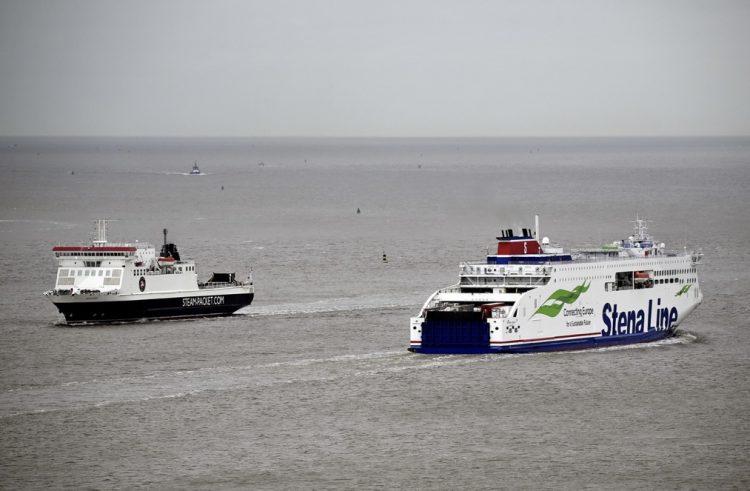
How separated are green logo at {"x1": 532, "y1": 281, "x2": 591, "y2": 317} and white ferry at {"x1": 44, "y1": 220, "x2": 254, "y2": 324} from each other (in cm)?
2303

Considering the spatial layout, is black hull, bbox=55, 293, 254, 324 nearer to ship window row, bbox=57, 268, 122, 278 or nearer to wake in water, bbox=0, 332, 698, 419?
ship window row, bbox=57, 268, 122, 278

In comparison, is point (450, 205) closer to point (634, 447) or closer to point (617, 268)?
point (617, 268)

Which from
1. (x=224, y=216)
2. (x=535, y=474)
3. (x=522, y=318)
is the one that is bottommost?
(x=535, y=474)

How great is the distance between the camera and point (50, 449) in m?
49.3

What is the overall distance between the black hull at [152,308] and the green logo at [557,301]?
23.1 meters

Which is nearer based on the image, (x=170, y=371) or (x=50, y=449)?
(x=50, y=449)

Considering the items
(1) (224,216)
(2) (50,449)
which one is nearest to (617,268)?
(2) (50,449)

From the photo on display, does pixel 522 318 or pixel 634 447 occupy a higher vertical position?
pixel 522 318

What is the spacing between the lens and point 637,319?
72.4 metres

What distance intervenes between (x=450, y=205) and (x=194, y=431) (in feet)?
448

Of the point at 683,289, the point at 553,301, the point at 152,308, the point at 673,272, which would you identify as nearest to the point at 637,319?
the point at 683,289

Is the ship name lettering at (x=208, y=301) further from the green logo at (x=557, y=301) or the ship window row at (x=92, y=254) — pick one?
the green logo at (x=557, y=301)

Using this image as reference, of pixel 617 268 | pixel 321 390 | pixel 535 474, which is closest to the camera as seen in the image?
pixel 535 474

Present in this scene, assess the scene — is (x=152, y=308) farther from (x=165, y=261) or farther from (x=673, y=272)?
(x=673, y=272)
